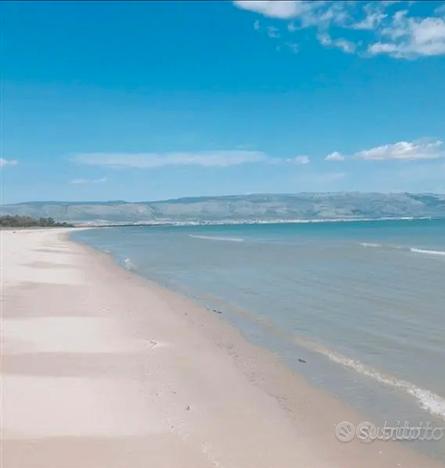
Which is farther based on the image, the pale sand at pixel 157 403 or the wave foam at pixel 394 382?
the wave foam at pixel 394 382

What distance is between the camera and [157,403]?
7.77 metres

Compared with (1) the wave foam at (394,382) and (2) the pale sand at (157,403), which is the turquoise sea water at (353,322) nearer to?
(1) the wave foam at (394,382)

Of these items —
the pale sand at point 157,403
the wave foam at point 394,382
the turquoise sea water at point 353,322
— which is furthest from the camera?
the turquoise sea water at point 353,322

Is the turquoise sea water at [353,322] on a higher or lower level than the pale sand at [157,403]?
lower

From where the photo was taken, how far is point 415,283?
70.4 feet

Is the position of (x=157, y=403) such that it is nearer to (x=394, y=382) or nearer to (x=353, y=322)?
(x=394, y=382)

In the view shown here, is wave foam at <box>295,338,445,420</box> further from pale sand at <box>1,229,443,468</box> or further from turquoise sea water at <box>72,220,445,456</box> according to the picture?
pale sand at <box>1,229,443,468</box>

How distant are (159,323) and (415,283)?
11.7 metres

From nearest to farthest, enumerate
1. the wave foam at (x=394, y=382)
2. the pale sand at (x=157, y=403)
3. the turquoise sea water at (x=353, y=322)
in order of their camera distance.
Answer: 1. the pale sand at (x=157, y=403)
2. the wave foam at (x=394, y=382)
3. the turquoise sea water at (x=353, y=322)

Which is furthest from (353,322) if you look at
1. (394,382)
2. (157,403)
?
(157,403)

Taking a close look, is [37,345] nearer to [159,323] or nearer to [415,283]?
[159,323]

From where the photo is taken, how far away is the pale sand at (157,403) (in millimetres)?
6172

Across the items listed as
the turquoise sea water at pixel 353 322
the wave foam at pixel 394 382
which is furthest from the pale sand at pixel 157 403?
the wave foam at pixel 394 382

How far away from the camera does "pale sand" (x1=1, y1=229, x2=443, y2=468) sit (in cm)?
617
